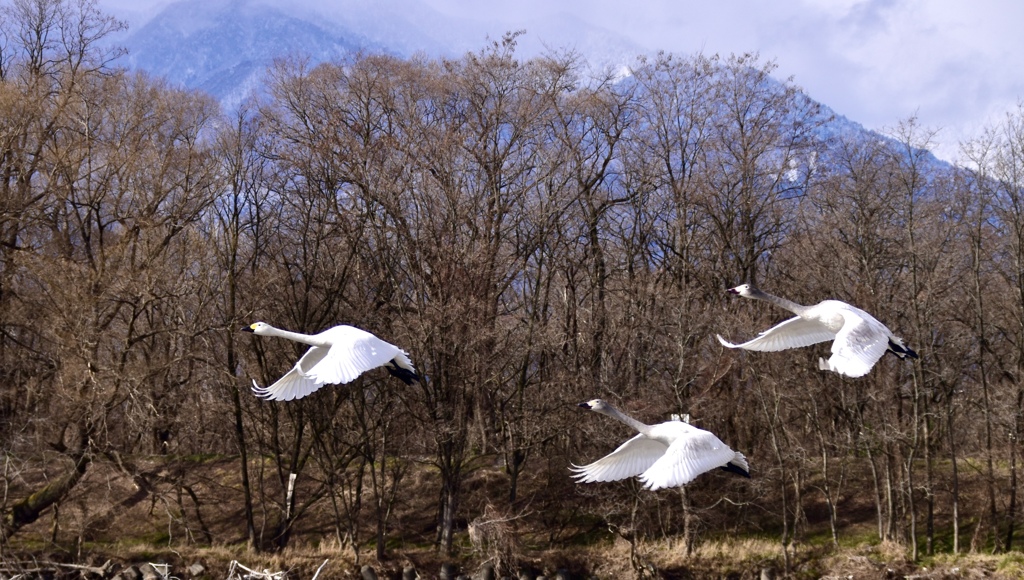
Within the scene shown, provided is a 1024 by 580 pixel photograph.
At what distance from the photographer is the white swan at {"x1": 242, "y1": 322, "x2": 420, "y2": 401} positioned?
12.7 meters

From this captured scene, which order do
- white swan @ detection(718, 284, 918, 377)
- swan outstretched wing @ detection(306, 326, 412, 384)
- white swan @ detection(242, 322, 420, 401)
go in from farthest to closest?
1. white swan @ detection(242, 322, 420, 401)
2. swan outstretched wing @ detection(306, 326, 412, 384)
3. white swan @ detection(718, 284, 918, 377)

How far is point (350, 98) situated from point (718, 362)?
1333 centimetres

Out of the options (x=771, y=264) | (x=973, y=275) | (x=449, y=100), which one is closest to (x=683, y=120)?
(x=771, y=264)

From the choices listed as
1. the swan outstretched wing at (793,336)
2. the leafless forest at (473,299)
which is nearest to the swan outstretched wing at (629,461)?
the swan outstretched wing at (793,336)

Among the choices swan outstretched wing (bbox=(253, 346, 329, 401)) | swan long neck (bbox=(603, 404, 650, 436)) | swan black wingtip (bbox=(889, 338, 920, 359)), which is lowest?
swan long neck (bbox=(603, 404, 650, 436))

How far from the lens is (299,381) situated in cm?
1359

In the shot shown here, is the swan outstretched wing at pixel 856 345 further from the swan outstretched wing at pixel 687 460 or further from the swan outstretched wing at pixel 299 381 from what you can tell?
the swan outstretched wing at pixel 299 381

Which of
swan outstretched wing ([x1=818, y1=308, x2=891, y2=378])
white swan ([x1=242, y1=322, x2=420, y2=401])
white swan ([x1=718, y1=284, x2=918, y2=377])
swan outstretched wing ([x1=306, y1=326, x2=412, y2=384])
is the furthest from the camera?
white swan ([x1=242, y1=322, x2=420, y2=401])

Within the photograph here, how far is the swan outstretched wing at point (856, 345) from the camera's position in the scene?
1205 centimetres

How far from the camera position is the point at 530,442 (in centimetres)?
2505

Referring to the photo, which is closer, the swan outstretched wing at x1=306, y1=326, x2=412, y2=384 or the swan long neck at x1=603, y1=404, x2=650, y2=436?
the swan outstretched wing at x1=306, y1=326, x2=412, y2=384

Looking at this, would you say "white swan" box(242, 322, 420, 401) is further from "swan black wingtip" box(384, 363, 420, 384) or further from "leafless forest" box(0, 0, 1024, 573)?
"leafless forest" box(0, 0, 1024, 573)

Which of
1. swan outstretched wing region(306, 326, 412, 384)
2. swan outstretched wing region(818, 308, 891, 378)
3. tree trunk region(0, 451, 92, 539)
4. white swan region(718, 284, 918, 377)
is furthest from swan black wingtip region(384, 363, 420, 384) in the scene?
tree trunk region(0, 451, 92, 539)

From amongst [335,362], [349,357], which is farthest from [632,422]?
[335,362]
